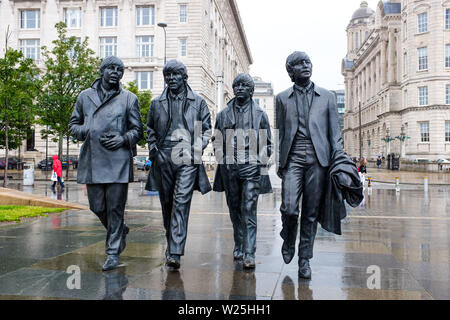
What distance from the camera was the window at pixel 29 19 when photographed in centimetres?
5097

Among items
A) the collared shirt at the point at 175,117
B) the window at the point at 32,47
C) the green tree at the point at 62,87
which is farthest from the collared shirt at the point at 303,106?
the window at the point at 32,47

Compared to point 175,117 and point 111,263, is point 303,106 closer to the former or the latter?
point 175,117

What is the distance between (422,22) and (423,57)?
4173 mm

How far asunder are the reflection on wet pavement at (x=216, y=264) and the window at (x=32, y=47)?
158 feet

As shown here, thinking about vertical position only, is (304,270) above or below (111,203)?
below

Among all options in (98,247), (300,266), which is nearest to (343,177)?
(300,266)

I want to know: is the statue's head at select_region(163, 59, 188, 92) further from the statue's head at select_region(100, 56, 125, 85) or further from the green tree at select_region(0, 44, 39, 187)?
the green tree at select_region(0, 44, 39, 187)

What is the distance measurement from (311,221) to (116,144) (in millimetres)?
2395

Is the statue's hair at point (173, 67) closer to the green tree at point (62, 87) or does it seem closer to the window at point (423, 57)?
the green tree at point (62, 87)

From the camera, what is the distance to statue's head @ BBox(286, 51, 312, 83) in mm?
4727

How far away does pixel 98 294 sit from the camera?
3.96 metres

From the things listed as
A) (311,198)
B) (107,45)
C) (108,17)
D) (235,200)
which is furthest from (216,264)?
(108,17)

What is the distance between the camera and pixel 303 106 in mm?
4754

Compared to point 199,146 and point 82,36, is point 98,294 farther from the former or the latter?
point 82,36
